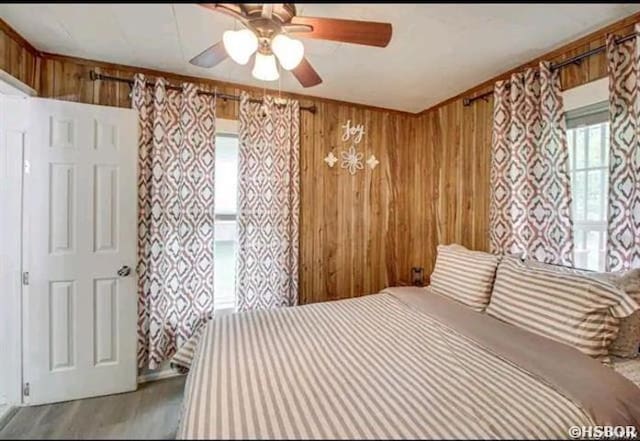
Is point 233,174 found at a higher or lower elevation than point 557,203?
higher

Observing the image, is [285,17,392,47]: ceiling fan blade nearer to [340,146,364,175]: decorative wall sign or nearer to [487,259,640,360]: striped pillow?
[487,259,640,360]: striped pillow

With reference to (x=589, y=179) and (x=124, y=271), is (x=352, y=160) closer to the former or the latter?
(x=589, y=179)

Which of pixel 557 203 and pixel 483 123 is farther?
pixel 483 123

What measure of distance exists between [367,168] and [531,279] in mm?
1868

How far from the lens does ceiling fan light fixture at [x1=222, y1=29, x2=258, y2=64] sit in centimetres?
137

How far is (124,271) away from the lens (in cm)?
227

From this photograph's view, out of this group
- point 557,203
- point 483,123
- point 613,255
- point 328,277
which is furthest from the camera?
point 328,277

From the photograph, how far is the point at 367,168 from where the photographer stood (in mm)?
3281

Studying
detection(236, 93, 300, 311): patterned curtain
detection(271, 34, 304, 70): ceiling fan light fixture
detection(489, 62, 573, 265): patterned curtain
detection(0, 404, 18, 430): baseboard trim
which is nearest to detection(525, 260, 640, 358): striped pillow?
detection(489, 62, 573, 265): patterned curtain

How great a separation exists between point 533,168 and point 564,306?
3.36ft

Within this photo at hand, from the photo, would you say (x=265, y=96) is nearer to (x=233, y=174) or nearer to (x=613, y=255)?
(x=233, y=174)

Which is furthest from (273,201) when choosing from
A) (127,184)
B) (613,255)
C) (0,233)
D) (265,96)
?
(613,255)

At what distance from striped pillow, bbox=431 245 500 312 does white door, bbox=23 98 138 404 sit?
2.26 m

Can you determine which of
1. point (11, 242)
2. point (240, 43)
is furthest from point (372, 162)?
point (11, 242)
